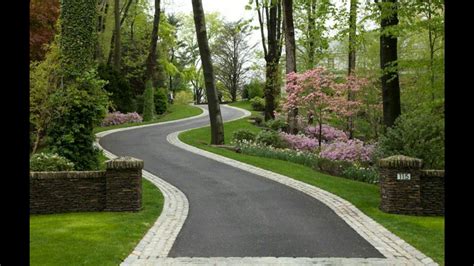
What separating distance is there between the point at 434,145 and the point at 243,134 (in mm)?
11842

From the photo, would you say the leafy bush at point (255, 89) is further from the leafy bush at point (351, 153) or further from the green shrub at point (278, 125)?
the leafy bush at point (351, 153)

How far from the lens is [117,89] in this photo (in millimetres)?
33344

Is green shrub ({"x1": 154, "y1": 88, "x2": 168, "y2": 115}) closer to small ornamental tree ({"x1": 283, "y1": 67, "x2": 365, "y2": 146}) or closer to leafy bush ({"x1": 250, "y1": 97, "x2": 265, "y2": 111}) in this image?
leafy bush ({"x1": 250, "y1": 97, "x2": 265, "y2": 111})

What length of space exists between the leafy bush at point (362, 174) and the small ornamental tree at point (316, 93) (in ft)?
21.1

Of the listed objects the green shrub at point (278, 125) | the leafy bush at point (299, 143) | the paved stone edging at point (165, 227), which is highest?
the green shrub at point (278, 125)

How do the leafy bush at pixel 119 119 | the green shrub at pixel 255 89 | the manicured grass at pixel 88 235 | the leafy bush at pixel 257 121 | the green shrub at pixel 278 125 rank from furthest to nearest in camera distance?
the green shrub at pixel 255 89, the leafy bush at pixel 257 121, the leafy bush at pixel 119 119, the green shrub at pixel 278 125, the manicured grass at pixel 88 235

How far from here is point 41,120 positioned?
15.9 m

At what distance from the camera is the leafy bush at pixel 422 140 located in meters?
12.7

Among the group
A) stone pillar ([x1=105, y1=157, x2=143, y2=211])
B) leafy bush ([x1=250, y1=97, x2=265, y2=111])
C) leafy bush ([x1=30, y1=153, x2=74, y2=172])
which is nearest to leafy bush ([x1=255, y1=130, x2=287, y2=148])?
leafy bush ([x1=30, y1=153, x2=74, y2=172])

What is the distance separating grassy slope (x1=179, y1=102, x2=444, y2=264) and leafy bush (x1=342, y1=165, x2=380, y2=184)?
20.6 inches

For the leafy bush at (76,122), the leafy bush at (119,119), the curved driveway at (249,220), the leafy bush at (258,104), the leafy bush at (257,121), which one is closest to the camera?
the curved driveway at (249,220)

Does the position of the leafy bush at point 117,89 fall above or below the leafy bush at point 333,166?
above

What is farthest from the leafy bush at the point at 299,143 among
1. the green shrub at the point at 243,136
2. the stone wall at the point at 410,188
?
the stone wall at the point at 410,188
